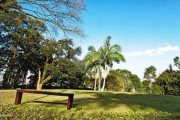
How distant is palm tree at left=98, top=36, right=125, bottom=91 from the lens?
62.2 ft

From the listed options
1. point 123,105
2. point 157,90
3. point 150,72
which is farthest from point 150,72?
point 123,105

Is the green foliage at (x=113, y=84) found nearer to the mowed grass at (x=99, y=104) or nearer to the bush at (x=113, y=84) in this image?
the bush at (x=113, y=84)

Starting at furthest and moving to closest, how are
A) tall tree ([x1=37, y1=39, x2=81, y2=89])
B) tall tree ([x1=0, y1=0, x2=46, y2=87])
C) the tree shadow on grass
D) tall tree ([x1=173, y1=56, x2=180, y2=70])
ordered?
tall tree ([x1=173, y1=56, x2=180, y2=70])
tall tree ([x1=37, y1=39, x2=81, y2=89])
tall tree ([x1=0, y1=0, x2=46, y2=87])
the tree shadow on grass

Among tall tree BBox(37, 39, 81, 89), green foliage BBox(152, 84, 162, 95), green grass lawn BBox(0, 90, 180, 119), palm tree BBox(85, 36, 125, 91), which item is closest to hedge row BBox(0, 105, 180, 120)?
green grass lawn BBox(0, 90, 180, 119)

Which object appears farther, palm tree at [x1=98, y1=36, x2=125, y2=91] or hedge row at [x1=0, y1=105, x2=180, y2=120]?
palm tree at [x1=98, y1=36, x2=125, y2=91]

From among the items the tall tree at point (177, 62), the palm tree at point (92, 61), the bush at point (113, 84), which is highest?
the tall tree at point (177, 62)

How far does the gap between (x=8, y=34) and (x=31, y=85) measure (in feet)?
23.3

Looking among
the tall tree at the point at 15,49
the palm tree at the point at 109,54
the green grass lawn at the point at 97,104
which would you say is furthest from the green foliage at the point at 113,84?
the green grass lawn at the point at 97,104

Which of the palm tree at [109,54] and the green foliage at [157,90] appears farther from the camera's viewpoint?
the green foliage at [157,90]

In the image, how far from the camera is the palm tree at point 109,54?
18969 mm

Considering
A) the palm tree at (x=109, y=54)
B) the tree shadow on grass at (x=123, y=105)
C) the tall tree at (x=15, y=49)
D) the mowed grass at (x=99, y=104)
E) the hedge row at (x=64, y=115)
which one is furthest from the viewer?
the palm tree at (x=109, y=54)

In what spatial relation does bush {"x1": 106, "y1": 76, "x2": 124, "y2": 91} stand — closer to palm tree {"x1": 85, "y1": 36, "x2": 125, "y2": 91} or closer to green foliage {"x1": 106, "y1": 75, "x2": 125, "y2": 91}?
green foliage {"x1": 106, "y1": 75, "x2": 125, "y2": 91}

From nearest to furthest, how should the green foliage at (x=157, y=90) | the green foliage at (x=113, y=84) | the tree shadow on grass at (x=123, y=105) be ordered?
the tree shadow on grass at (x=123, y=105) → the green foliage at (x=113, y=84) → the green foliage at (x=157, y=90)

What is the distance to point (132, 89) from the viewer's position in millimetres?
25812
